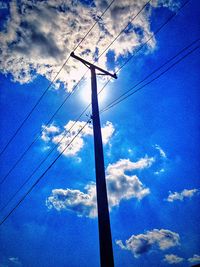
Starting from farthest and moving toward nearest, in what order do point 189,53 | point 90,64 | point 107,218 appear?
point 90,64, point 189,53, point 107,218

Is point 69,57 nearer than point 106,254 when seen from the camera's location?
No

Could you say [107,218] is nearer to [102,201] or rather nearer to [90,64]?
[102,201]

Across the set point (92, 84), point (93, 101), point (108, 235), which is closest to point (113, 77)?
point (92, 84)

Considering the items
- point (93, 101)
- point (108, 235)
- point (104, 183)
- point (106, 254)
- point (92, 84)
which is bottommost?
point (106, 254)

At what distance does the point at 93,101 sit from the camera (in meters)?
8.40

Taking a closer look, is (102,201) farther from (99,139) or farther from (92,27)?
(92,27)

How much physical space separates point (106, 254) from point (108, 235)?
16.5 inches

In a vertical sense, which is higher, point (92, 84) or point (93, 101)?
point (92, 84)

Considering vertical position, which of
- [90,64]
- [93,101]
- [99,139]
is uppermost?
[90,64]

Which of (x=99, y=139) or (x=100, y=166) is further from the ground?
(x=99, y=139)

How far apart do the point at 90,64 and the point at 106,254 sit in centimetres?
808

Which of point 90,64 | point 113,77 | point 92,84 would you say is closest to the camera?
point 92,84

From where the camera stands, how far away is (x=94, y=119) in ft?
25.2

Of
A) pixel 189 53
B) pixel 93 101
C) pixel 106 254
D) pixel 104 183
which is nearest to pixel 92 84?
pixel 93 101
